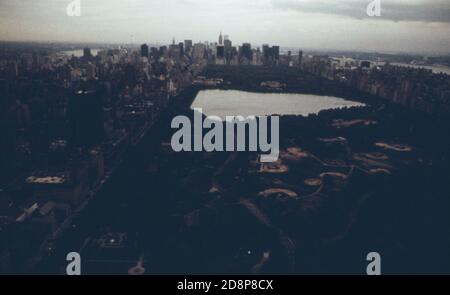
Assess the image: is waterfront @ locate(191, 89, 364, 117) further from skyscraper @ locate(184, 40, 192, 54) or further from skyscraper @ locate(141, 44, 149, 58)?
skyscraper @ locate(184, 40, 192, 54)

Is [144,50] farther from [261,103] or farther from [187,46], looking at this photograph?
[261,103]

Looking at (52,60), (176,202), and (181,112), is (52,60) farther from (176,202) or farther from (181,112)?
(176,202)

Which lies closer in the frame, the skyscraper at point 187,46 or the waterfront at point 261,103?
the waterfront at point 261,103

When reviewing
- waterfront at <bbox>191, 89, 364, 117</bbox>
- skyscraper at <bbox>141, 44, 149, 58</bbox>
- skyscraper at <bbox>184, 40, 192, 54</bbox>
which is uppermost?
skyscraper at <bbox>184, 40, 192, 54</bbox>

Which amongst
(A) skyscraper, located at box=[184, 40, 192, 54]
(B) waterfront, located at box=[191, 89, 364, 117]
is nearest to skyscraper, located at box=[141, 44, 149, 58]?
(A) skyscraper, located at box=[184, 40, 192, 54]

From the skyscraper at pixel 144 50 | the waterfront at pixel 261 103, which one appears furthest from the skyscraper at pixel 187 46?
the waterfront at pixel 261 103

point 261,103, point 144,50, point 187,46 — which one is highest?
point 187,46

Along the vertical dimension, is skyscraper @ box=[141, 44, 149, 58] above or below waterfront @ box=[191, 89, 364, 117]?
above

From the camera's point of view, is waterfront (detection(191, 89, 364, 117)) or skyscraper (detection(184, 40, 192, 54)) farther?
skyscraper (detection(184, 40, 192, 54))

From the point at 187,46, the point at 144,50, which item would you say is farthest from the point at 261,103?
the point at 187,46

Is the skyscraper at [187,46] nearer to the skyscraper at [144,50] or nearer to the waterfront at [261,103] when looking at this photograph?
the skyscraper at [144,50]
